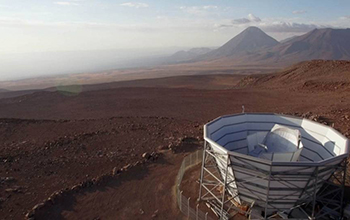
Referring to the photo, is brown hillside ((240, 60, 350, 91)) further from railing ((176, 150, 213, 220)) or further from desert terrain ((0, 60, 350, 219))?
railing ((176, 150, 213, 220))

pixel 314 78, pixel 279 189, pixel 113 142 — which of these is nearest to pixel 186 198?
pixel 279 189

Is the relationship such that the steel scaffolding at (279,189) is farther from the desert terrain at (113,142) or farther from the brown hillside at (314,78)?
the brown hillside at (314,78)

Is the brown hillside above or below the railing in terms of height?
above

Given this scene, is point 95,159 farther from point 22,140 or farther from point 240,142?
point 240,142

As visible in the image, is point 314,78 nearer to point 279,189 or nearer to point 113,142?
point 113,142

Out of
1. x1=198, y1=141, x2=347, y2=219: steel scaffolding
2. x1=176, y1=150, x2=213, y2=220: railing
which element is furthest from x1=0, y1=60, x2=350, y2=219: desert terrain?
x1=198, y1=141, x2=347, y2=219: steel scaffolding

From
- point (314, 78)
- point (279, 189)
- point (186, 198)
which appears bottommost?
point (186, 198)
